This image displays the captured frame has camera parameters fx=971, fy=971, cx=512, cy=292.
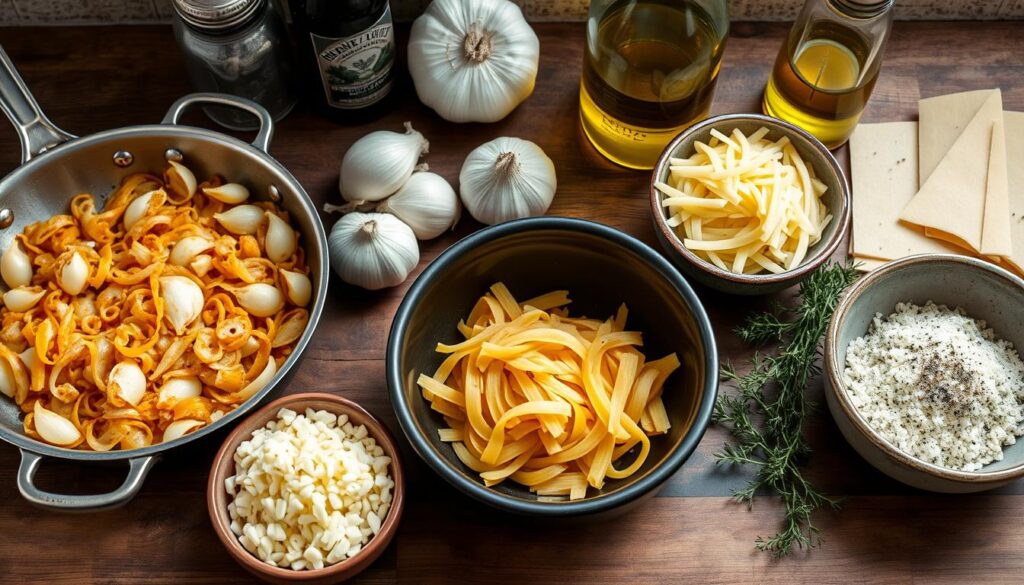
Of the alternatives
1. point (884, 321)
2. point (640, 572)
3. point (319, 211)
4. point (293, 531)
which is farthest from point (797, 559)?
point (319, 211)

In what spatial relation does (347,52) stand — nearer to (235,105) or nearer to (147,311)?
(235,105)

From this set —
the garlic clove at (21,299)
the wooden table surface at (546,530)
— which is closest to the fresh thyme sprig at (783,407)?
the wooden table surface at (546,530)

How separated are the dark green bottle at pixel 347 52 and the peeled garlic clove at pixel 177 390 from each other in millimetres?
523

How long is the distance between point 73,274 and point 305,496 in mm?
501

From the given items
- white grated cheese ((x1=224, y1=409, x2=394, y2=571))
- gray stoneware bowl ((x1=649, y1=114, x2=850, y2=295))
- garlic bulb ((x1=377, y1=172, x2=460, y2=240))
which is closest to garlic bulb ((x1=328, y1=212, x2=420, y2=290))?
garlic bulb ((x1=377, y1=172, x2=460, y2=240))

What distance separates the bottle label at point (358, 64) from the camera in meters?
1.50

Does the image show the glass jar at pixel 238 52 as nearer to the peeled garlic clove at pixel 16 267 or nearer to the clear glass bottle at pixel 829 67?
the peeled garlic clove at pixel 16 267

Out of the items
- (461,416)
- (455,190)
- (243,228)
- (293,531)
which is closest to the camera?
(293,531)

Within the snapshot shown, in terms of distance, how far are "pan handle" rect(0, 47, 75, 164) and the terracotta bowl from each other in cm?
56

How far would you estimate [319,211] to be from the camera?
1605 millimetres

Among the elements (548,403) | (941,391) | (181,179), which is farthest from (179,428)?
(941,391)

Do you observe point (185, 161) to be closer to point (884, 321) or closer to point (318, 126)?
point (318, 126)

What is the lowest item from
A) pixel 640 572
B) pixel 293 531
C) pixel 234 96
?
pixel 640 572

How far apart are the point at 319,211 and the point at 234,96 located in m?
0.23
